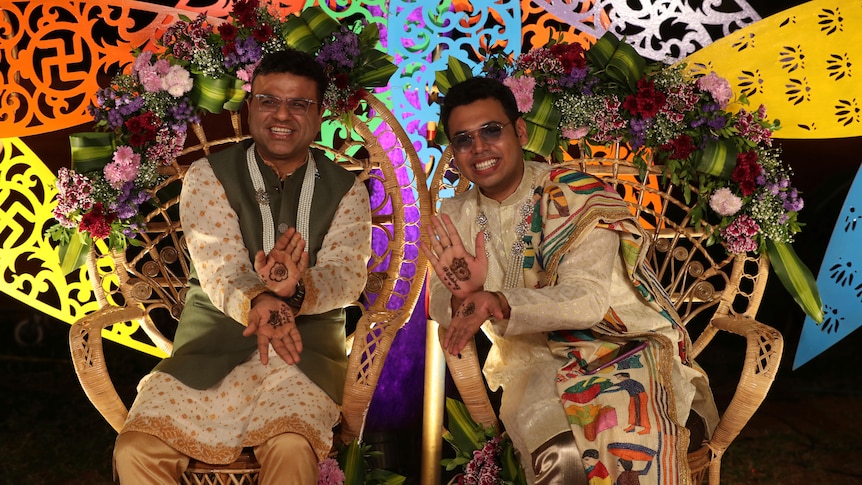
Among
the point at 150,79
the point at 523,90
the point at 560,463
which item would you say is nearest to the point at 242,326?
the point at 150,79

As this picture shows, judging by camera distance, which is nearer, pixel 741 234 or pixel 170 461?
pixel 170 461

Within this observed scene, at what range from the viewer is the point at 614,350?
278 centimetres

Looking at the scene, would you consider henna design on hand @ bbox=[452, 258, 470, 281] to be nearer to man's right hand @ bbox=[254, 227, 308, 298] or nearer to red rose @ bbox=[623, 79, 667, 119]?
man's right hand @ bbox=[254, 227, 308, 298]

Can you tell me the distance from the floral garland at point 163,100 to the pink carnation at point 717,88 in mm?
1244

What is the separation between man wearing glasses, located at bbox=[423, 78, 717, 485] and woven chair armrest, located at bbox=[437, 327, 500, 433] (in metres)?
0.09

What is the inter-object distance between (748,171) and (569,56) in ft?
2.48

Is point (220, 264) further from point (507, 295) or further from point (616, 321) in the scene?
point (616, 321)

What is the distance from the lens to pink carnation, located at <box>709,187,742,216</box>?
324 cm

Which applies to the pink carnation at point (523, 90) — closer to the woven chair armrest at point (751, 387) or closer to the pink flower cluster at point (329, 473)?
the woven chair armrest at point (751, 387)

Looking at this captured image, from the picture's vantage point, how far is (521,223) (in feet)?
9.61

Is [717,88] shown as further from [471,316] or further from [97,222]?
[97,222]

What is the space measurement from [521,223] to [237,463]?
115cm

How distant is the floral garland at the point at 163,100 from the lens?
10.6ft

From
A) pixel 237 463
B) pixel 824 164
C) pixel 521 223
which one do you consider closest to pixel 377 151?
pixel 521 223
